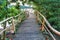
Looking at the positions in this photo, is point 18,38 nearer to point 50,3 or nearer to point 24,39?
point 24,39

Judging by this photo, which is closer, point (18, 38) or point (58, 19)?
point (18, 38)

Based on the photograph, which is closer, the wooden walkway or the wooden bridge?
the wooden bridge

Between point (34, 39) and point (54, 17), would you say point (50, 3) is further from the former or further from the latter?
point (34, 39)

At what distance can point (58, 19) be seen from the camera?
10508 millimetres

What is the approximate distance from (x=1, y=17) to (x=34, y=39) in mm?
2338

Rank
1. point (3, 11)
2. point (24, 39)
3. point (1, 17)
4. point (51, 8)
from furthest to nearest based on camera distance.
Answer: point (51, 8)
point (3, 11)
point (1, 17)
point (24, 39)

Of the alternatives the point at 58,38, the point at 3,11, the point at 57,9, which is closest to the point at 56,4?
the point at 57,9

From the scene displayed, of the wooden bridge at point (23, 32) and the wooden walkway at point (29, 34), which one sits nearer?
the wooden bridge at point (23, 32)

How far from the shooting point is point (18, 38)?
8500 millimetres

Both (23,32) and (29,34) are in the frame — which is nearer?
(29,34)

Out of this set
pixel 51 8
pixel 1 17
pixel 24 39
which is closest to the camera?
pixel 24 39

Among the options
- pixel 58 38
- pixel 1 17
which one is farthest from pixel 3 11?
pixel 58 38

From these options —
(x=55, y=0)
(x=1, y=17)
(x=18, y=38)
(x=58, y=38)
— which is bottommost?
(x=58, y=38)

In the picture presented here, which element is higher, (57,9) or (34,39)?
(57,9)
